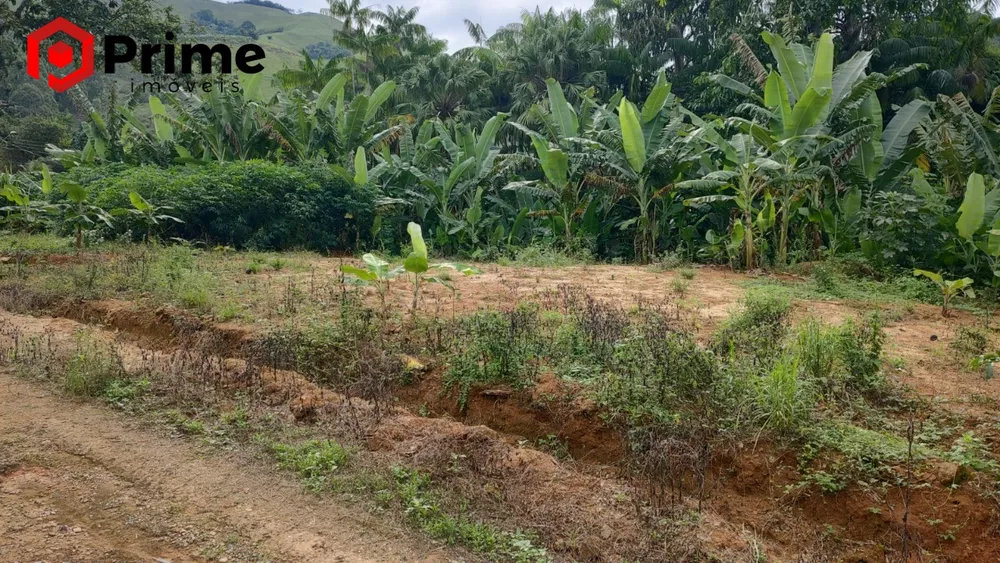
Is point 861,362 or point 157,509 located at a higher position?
point 861,362

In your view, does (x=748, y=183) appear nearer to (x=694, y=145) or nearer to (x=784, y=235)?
(x=784, y=235)

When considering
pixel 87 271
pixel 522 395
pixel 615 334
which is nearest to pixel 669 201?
pixel 615 334

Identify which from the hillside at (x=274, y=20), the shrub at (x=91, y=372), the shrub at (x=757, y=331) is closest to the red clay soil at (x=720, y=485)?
the shrub at (x=757, y=331)

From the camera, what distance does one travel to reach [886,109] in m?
18.1

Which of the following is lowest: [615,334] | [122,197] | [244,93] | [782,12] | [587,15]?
[615,334]

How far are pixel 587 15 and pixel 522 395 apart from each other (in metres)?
27.7

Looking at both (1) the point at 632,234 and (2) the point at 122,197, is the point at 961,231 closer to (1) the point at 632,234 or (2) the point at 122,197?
(1) the point at 632,234

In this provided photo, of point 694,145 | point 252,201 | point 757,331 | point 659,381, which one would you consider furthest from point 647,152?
point 659,381

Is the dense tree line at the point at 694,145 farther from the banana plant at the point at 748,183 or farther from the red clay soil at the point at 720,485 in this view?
the red clay soil at the point at 720,485

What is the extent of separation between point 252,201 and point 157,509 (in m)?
10.9

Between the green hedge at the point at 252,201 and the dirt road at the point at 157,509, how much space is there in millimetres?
9495

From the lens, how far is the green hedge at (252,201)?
12.7m

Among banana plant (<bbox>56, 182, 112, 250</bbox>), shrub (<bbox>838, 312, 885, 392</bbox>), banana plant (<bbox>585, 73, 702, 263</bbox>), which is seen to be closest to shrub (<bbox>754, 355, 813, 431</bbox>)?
shrub (<bbox>838, 312, 885, 392</bbox>)

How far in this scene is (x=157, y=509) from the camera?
10.5ft
